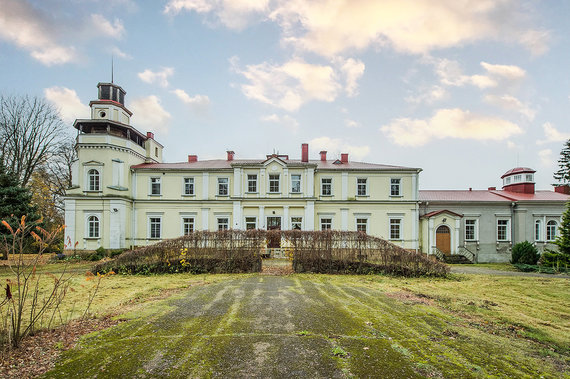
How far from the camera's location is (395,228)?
985 inches

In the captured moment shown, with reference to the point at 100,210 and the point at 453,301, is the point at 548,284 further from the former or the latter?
the point at 100,210

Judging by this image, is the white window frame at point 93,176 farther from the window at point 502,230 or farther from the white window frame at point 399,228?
the window at point 502,230

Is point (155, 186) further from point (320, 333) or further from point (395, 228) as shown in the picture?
point (320, 333)

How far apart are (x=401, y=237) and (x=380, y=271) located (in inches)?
473

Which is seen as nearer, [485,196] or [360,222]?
[360,222]

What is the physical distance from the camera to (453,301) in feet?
29.1

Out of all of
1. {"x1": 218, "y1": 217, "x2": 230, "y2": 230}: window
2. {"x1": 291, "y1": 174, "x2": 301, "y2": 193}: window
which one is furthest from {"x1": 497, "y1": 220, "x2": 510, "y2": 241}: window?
{"x1": 218, "y1": 217, "x2": 230, "y2": 230}: window

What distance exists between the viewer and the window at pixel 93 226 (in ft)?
77.4

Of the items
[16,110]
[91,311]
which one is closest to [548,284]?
[91,311]

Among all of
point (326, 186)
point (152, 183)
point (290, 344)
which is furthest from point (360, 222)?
point (290, 344)

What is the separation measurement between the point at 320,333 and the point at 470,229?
24.6m

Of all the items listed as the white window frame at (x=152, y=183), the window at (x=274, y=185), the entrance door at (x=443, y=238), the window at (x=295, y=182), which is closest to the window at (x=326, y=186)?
the window at (x=295, y=182)

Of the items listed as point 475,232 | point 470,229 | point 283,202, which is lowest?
point 475,232

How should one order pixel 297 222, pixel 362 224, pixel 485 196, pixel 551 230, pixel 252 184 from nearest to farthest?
pixel 551 230
pixel 297 222
pixel 362 224
pixel 252 184
pixel 485 196
